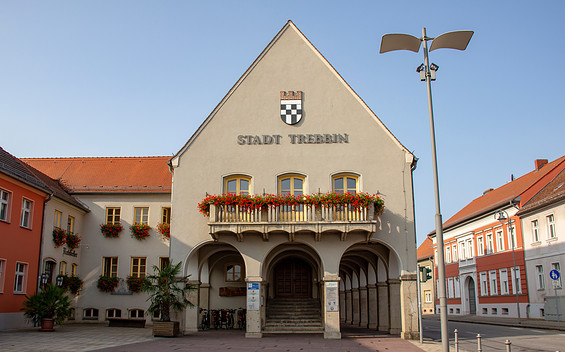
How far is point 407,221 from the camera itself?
922 inches

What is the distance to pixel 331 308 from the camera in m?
22.2

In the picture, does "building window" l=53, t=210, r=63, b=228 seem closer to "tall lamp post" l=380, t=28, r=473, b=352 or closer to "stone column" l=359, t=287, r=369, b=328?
"stone column" l=359, t=287, r=369, b=328

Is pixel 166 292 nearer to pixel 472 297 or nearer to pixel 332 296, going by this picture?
pixel 332 296

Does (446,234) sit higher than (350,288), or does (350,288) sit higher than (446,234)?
(446,234)

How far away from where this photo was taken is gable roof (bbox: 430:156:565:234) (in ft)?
130

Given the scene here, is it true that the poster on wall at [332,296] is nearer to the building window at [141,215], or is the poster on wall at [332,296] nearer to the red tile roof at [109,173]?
the red tile roof at [109,173]

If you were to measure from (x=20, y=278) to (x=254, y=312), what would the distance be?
→ 11.4m

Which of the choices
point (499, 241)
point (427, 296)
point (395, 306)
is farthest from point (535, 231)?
point (427, 296)

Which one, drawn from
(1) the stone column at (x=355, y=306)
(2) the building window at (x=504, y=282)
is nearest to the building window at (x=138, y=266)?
(1) the stone column at (x=355, y=306)

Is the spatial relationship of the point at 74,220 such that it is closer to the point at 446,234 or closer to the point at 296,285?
the point at 296,285

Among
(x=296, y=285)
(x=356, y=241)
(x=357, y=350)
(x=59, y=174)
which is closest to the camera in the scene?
(x=357, y=350)

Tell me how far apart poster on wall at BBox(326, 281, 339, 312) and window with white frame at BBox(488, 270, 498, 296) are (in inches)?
986

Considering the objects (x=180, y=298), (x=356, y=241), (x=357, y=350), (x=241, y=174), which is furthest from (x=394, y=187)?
(x=180, y=298)

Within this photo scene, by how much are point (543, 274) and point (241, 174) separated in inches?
899
